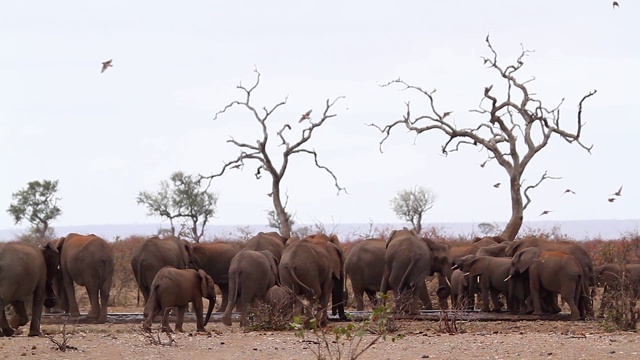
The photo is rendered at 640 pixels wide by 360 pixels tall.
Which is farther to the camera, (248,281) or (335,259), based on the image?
(335,259)

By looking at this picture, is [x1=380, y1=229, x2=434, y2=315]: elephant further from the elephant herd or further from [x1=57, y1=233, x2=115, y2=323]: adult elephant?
[x1=57, y1=233, x2=115, y2=323]: adult elephant

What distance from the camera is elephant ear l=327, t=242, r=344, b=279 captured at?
20078 millimetres

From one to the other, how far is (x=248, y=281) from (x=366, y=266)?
428cm

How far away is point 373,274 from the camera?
22.6 metres

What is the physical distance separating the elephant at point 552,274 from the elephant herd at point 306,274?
17 mm

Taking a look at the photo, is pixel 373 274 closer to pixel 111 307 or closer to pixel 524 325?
pixel 524 325

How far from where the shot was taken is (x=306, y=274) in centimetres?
1906

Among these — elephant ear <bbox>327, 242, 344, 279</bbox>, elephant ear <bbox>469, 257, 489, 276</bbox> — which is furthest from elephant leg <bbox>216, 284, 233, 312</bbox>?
elephant ear <bbox>469, 257, 489, 276</bbox>

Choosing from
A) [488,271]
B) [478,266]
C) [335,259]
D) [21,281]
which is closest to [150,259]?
[335,259]

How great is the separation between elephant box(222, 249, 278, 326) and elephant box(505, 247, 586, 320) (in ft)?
15.2

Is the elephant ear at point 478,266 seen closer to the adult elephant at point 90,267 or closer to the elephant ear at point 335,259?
the elephant ear at point 335,259

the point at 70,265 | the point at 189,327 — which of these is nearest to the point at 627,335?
the point at 189,327

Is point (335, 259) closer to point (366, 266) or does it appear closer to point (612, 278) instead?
point (366, 266)

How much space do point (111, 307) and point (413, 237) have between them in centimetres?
795
